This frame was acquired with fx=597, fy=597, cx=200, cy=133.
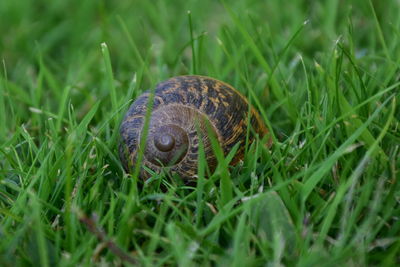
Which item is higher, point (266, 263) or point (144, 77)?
point (144, 77)

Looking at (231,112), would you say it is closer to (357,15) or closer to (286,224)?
(286,224)

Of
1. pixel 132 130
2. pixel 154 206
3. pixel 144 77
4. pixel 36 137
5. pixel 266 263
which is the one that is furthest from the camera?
pixel 144 77

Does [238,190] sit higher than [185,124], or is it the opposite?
[185,124]

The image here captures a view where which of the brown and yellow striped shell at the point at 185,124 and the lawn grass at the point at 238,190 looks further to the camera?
the brown and yellow striped shell at the point at 185,124

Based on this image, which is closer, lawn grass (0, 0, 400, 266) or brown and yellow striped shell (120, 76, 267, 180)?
lawn grass (0, 0, 400, 266)

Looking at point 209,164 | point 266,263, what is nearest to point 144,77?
point 209,164

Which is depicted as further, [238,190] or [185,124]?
[185,124]

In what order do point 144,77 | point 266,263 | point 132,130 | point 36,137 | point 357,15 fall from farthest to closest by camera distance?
1. point 357,15
2. point 144,77
3. point 36,137
4. point 132,130
5. point 266,263

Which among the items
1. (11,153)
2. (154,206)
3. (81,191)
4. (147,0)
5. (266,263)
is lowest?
(266,263)
